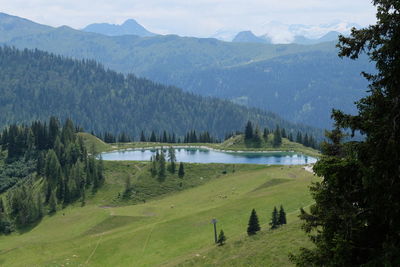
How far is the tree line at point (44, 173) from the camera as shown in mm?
125188

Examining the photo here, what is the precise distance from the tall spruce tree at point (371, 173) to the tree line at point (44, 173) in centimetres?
11708

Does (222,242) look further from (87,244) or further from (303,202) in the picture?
(87,244)

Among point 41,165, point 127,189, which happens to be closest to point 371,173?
point 127,189

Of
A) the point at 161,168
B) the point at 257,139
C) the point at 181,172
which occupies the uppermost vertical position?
the point at 257,139

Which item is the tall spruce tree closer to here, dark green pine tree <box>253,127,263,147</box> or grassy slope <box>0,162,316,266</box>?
grassy slope <box>0,162,316,266</box>

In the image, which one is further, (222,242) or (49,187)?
(49,187)

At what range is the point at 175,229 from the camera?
3487 inches

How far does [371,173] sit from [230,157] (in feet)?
525

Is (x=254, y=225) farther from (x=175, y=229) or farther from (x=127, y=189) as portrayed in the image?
(x=127, y=189)

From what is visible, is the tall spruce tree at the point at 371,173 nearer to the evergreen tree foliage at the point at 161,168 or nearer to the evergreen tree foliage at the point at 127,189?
the evergreen tree foliage at the point at 127,189

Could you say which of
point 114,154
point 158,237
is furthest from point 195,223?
point 114,154

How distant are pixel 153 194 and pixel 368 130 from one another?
113m

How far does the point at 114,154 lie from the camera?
194 m

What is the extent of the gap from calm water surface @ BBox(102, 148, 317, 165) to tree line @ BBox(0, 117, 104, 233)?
77.3 feet
